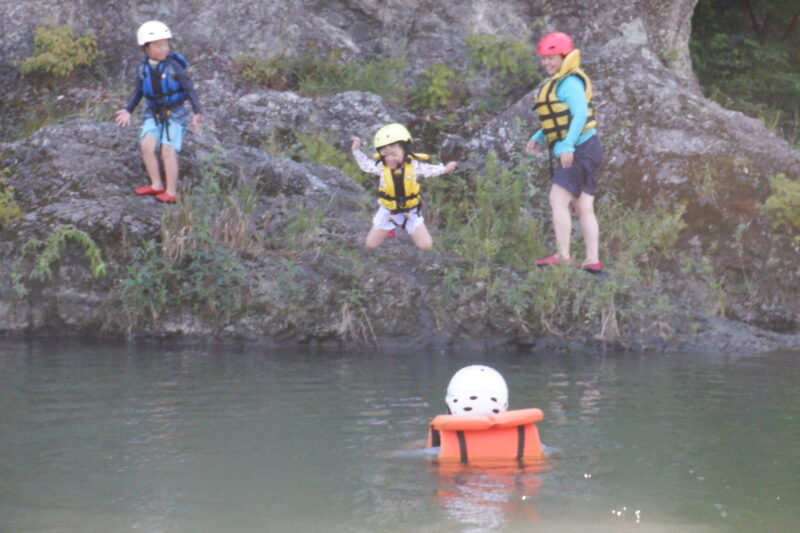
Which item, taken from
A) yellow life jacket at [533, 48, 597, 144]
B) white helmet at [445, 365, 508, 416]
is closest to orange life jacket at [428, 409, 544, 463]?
white helmet at [445, 365, 508, 416]

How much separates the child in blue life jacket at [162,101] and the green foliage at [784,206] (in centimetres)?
626

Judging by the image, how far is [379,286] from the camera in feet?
39.3

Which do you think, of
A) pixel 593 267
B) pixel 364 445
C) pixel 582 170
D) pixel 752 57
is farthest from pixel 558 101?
pixel 752 57

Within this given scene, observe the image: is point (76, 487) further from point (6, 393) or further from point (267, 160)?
point (267, 160)

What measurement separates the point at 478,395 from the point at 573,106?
178 inches

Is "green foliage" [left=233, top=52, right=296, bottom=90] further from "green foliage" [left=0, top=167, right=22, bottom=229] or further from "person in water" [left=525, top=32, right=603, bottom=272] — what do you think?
"person in water" [left=525, top=32, right=603, bottom=272]

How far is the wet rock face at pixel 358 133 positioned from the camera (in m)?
12.2

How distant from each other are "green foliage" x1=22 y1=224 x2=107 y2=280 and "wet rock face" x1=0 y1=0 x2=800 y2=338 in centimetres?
18

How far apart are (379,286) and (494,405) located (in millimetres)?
4581

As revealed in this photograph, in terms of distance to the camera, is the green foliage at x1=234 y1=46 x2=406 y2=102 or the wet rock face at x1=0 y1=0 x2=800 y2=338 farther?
the green foliage at x1=234 y1=46 x2=406 y2=102

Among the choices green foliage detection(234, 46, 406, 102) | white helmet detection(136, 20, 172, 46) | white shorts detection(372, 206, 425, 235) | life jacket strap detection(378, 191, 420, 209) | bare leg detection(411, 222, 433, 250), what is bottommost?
bare leg detection(411, 222, 433, 250)

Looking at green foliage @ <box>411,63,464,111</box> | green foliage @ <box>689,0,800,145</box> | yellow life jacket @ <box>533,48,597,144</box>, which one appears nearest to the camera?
yellow life jacket @ <box>533,48,597,144</box>

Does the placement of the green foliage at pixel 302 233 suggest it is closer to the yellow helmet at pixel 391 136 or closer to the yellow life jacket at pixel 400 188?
the yellow life jacket at pixel 400 188

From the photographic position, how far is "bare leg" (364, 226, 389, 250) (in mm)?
11703
